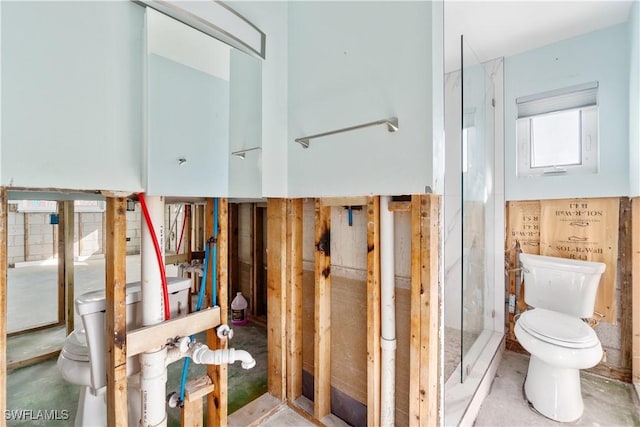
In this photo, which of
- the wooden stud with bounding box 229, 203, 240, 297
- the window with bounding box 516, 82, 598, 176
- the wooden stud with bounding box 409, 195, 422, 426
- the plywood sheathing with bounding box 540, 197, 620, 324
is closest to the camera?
the wooden stud with bounding box 409, 195, 422, 426

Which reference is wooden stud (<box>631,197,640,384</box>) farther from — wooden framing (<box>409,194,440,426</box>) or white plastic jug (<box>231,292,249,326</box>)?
white plastic jug (<box>231,292,249,326</box>)

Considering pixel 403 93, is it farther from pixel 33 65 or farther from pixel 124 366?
pixel 124 366

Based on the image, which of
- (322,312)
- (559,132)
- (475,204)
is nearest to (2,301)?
(322,312)

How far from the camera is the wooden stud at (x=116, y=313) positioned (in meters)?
1.06

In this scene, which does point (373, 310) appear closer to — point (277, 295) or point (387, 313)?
point (387, 313)

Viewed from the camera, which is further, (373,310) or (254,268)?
(254,268)

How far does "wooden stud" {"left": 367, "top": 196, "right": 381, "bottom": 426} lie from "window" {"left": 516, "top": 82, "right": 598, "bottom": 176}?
6.02ft

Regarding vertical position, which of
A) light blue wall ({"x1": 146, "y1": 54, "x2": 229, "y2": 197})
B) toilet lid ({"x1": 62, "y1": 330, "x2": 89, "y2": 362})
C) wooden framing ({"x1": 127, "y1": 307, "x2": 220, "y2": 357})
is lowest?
toilet lid ({"x1": 62, "y1": 330, "x2": 89, "y2": 362})

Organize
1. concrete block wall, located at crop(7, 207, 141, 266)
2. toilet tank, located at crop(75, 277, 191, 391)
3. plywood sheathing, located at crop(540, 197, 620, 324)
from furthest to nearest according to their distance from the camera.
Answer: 1. concrete block wall, located at crop(7, 207, 141, 266)
2. plywood sheathing, located at crop(540, 197, 620, 324)
3. toilet tank, located at crop(75, 277, 191, 391)

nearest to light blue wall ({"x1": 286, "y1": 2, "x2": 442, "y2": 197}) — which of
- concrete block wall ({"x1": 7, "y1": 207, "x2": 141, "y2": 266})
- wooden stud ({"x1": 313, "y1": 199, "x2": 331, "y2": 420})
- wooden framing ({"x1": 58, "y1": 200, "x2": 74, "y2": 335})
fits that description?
wooden stud ({"x1": 313, "y1": 199, "x2": 331, "y2": 420})

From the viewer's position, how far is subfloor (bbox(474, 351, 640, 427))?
168 centimetres

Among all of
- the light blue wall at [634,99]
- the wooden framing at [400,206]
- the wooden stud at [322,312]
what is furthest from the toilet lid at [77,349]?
the light blue wall at [634,99]

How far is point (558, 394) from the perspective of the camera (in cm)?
172

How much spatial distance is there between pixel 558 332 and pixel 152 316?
2.27 metres
